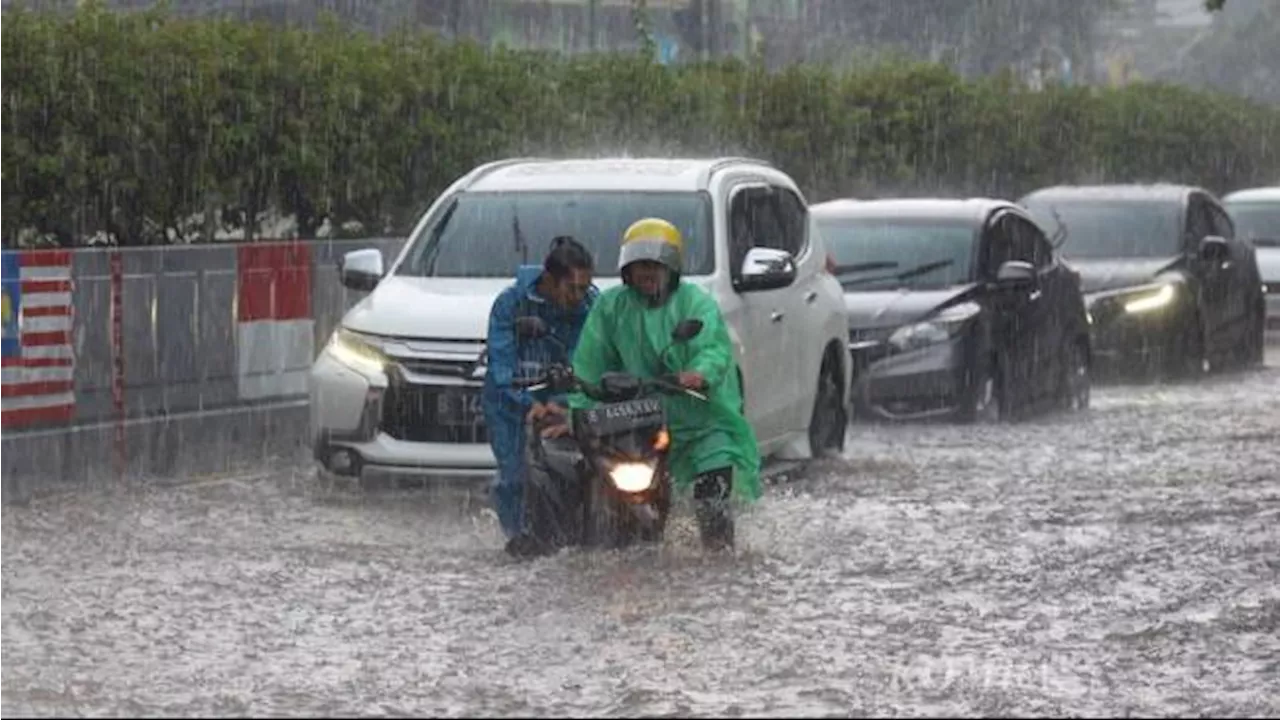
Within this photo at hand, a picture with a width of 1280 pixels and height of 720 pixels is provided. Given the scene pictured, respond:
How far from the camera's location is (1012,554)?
13773 millimetres

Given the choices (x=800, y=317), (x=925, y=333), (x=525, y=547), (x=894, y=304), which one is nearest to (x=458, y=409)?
(x=525, y=547)

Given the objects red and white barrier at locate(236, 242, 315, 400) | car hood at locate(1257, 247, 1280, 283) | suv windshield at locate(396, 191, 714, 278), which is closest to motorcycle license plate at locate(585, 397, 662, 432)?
suv windshield at locate(396, 191, 714, 278)

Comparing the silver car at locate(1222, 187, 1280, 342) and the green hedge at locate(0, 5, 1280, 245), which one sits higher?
the green hedge at locate(0, 5, 1280, 245)

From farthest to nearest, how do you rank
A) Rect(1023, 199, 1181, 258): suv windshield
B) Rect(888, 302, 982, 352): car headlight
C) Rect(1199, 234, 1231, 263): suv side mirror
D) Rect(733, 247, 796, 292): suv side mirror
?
Rect(1023, 199, 1181, 258): suv windshield → Rect(1199, 234, 1231, 263): suv side mirror → Rect(888, 302, 982, 352): car headlight → Rect(733, 247, 796, 292): suv side mirror

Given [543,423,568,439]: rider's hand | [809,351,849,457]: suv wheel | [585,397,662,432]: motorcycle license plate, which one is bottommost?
[809,351,849,457]: suv wheel

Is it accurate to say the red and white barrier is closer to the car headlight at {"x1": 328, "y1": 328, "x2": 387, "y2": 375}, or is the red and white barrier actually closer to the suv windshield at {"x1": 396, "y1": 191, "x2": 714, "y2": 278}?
the suv windshield at {"x1": 396, "y1": 191, "x2": 714, "y2": 278}

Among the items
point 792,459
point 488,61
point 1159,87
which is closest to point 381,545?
point 792,459

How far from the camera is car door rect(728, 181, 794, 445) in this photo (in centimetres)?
1612

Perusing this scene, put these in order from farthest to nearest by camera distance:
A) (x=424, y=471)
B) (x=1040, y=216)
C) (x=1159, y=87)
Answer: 1. (x=1159, y=87)
2. (x=1040, y=216)
3. (x=424, y=471)

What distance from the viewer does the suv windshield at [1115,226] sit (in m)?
26.3

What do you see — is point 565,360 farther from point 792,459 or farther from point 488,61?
point 488,61

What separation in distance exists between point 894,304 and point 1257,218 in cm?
1433

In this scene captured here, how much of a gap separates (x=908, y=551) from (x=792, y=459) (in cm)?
344

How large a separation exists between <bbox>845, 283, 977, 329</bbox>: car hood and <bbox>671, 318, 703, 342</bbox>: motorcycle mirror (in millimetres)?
8132
